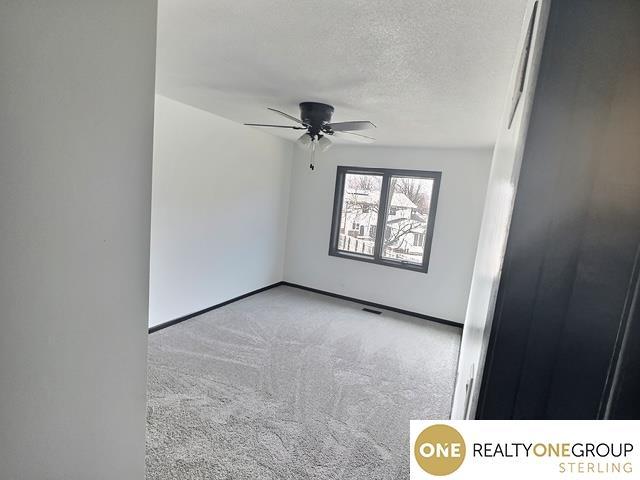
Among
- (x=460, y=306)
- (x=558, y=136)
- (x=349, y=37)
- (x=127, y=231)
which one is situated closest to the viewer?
(x=558, y=136)

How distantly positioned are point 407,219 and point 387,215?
302mm

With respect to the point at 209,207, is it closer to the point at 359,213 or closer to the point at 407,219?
the point at 359,213

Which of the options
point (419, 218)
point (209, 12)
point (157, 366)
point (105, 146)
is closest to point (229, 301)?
point (157, 366)

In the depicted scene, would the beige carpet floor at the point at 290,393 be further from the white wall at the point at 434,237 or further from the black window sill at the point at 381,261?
the black window sill at the point at 381,261

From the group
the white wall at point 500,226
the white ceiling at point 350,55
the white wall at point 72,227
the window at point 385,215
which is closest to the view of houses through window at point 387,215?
the window at point 385,215

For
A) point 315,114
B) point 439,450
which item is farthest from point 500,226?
point 315,114

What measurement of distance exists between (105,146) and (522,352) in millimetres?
949

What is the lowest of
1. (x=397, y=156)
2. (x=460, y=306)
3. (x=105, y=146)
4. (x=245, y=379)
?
(x=245, y=379)

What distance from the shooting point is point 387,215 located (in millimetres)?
4879

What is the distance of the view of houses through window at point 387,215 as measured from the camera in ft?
15.2

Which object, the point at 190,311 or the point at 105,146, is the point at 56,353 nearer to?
the point at 105,146

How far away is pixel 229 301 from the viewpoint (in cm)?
447

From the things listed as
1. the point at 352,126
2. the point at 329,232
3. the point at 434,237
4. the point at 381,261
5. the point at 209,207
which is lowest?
the point at 381,261

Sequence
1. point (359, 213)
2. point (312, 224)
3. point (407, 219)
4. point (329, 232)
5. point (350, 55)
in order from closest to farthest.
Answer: point (350, 55), point (407, 219), point (359, 213), point (329, 232), point (312, 224)
